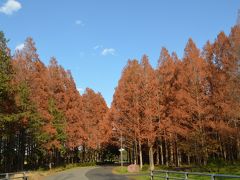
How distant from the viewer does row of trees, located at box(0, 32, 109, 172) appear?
93.0 feet

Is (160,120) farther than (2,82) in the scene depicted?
Yes

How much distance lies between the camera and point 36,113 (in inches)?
1374

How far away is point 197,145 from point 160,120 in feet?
22.6

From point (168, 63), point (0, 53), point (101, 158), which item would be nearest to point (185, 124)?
point (168, 63)

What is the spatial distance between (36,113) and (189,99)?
17.2m

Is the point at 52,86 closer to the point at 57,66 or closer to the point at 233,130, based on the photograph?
the point at 57,66

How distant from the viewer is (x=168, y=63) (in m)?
39.2

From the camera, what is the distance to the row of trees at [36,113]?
28.4 metres

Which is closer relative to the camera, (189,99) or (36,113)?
(189,99)

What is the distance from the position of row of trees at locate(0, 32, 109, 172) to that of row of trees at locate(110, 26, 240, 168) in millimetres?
9688

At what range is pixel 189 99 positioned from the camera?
31.8 meters

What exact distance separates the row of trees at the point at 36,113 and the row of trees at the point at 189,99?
9.69 metres

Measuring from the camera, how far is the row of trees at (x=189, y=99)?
31.1 metres

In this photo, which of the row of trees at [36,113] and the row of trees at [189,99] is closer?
the row of trees at [36,113]
